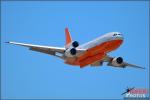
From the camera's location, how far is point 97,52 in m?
57.5

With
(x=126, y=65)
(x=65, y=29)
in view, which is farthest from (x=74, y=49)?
(x=65, y=29)

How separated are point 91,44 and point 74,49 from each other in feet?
7.72

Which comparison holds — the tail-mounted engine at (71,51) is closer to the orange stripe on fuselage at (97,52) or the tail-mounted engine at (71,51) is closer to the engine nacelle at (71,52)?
the engine nacelle at (71,52)

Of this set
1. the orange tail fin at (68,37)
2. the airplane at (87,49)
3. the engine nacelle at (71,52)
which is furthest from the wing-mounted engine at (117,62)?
the orange tail fin at (68,37)

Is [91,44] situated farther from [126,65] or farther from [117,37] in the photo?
[126,65]

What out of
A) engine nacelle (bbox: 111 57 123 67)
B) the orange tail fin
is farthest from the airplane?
the orange tail fin

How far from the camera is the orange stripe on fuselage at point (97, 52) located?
56.6 metres

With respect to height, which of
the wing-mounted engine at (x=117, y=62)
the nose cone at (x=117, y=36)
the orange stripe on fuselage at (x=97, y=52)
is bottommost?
the wing-mounted engine at (x=117, y=62)

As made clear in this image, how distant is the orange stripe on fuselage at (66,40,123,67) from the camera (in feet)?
186

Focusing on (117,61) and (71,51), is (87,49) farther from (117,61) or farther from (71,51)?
(117,61)

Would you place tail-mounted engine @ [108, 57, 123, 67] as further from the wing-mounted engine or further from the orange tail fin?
the orange tail fin

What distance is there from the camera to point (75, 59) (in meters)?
58.6

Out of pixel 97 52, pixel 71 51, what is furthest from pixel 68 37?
pixel 97 52

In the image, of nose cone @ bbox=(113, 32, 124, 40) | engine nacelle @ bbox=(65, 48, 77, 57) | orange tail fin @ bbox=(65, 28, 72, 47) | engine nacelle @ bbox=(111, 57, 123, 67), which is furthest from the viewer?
orange tail fin @ bbox=(65, 28, 72, 47)
